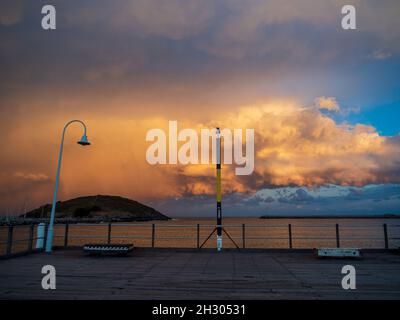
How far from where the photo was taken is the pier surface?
6996 millimetres

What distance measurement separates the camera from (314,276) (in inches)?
355

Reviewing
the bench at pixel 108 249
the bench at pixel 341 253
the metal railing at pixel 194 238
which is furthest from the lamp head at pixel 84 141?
the bench at pixel 341 253

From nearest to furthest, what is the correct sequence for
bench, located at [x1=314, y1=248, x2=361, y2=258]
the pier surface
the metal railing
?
1. the pier surface
2. bench, located at [x1=314, y1=248, x2=361, y2=258]
3. the metal railing

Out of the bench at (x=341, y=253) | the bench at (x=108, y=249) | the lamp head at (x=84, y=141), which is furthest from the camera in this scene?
the lamp head at (x=84, y=141)

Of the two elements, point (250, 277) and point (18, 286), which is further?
point (250, 277)

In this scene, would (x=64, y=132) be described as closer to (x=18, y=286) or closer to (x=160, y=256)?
(x=160, y=256)

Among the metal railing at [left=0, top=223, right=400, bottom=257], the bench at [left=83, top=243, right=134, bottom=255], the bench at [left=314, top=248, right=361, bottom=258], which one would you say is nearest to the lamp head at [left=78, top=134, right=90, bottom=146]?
the metal railing at [left=0, top=223, right=400, bottom=257]

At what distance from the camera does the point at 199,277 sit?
8.88 m

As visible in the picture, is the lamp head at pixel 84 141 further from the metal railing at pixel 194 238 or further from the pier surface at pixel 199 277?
the pier surface at pixel 199 277

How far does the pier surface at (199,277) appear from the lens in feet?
23.0

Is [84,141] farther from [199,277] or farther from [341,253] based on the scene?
[341,253]

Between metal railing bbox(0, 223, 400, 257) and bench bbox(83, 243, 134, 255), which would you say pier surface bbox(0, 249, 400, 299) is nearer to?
bench bbox(83, 243, 134, 255)
